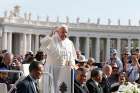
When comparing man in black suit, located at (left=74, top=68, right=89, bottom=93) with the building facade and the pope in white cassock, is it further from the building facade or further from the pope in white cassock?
the building facade

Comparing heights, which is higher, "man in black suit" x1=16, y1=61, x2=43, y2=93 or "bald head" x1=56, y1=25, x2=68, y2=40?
"bald head" x1=56, y1=25, x2=68, y2=40

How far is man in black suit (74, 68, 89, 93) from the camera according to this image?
11.8 m

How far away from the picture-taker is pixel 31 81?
10.2 metres

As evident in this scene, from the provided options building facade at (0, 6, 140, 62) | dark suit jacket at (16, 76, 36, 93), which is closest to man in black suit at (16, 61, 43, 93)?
dark suit jacket at (16, 76, 36, 93)

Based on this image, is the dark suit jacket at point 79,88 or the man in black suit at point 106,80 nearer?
the dark suit jacket at point 79,88

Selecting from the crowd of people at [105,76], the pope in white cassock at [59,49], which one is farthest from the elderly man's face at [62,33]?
the crowd of people at [105,76]

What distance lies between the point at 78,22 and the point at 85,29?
3.88 meters

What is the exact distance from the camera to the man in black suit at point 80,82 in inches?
463

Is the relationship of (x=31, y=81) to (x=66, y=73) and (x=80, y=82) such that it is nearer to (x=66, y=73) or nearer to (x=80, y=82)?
(x=66, y=73)

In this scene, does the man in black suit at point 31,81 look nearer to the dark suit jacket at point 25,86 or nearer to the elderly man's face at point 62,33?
the dark suit jacket at point 25,86

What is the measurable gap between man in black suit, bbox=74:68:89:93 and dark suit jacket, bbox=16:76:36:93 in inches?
69.9

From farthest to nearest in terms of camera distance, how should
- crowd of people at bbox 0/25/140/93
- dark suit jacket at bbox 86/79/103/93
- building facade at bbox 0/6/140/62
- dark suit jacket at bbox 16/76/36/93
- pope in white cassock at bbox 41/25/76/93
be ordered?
building facade at bbox 0/6/140/62
pope in white cassock at bbox 41/25/76/93
dark suit jacket at bbox 86/79/103/93
crowd of people at bbox 0/25/140/93
dark suit jacket at bbox 16/76/36/93

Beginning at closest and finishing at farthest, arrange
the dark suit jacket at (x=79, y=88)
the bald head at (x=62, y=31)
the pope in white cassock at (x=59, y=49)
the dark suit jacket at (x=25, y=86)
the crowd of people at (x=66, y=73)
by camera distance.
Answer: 1. the dark suit jacket at (x=25, y=86)
2. the crowd of people at (x=66, y=73)
3. the dark suit jacket at (x=79, y=88)
4. the bald head at (x=62, y=31)
5. the pope in white cassock at (x=59, y=49)

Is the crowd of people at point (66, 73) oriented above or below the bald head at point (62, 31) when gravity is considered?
below
